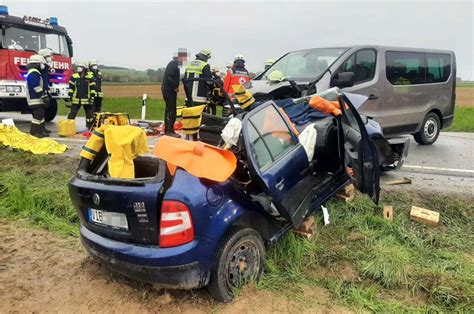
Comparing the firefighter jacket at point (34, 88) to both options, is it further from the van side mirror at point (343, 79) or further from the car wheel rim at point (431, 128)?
the car wheel rim at point (431, 128)

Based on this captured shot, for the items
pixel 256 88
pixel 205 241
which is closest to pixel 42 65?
pixel 256 88

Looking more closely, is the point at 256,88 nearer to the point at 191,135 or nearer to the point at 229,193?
the point at 191,135

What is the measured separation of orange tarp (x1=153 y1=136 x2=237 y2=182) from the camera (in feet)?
9.50

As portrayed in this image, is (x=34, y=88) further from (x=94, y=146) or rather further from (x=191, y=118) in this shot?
(x=94, y=146)

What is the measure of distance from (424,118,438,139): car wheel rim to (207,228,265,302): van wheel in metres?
7.04

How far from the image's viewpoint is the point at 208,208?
114 inches

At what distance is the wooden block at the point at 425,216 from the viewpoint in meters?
4.35

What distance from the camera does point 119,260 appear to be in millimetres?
3020

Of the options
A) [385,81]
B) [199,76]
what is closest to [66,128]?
[199,76]

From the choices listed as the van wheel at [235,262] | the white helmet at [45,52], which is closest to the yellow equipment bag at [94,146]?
the van wheel at [235,262]

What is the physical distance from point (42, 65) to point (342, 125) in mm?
8765

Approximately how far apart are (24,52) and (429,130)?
→ 10919mm

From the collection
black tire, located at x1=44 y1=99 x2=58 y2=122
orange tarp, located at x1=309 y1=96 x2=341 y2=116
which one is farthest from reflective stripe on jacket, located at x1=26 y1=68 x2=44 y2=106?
orange tarp, located at x1=309 y1=96 x2=341 y2=116

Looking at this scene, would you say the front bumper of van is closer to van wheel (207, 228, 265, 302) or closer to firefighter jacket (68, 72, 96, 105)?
van wheel (207, 228, 265, 302)
